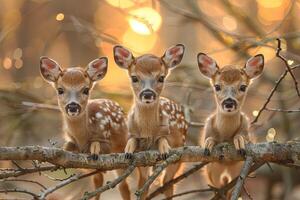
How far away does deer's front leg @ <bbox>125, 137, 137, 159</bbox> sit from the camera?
17.5 ft

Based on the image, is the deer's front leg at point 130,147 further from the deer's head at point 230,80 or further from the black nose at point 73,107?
the deer's head at point 230,80

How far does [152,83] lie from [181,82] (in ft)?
8.85

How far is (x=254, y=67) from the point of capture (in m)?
6.12

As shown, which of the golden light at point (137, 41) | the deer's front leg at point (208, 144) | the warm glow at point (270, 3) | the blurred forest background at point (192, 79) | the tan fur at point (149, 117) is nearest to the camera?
the deer's front leg at point (208, 144)

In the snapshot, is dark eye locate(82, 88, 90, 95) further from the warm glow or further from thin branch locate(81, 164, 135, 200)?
the warm glow

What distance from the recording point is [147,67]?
6145 mm

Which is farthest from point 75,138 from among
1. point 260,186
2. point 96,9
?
point 96,9

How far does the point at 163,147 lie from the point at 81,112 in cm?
81

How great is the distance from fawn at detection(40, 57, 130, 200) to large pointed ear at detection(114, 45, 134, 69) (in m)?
0.11

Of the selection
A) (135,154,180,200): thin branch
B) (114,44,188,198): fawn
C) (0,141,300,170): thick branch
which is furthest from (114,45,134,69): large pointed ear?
(135,154,180,200): thin branch

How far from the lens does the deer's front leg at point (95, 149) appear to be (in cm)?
534

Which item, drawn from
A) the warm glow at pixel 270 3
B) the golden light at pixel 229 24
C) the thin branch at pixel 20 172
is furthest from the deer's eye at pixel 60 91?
the golden light at pixel 229 24

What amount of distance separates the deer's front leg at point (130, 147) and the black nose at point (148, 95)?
1.07 ft

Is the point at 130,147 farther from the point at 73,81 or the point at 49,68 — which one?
the point at 49,68
